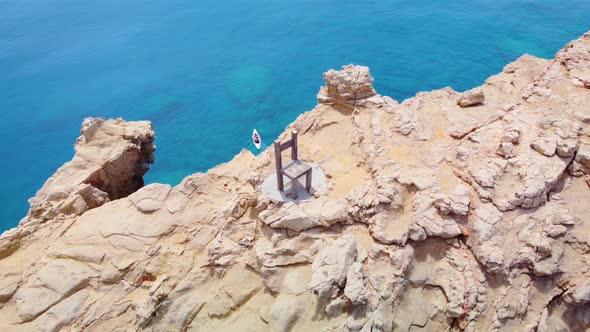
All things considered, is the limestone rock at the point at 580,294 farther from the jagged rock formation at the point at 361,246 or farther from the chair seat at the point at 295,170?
the chair seat at the point at 295,170

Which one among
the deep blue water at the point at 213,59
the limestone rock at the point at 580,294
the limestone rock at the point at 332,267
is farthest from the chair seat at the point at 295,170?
the deep blue water at the point at 213,59

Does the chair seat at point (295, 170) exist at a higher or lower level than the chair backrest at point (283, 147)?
lower

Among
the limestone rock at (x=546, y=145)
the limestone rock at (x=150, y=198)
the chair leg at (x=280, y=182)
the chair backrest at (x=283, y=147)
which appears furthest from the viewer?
the limestone rock at (x=150, y=198)

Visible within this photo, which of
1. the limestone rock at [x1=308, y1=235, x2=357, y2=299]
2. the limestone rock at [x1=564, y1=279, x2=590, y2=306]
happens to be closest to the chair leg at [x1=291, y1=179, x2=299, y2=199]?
the limestone rock at [x1=308, y1=235, x2=357, y2=299]

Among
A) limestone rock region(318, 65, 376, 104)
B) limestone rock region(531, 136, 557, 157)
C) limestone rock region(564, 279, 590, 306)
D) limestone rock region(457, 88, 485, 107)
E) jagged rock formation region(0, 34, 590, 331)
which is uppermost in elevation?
limestone rock region(318, 65, 376, 104)

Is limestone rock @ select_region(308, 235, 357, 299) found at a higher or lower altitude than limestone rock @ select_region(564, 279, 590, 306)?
higher

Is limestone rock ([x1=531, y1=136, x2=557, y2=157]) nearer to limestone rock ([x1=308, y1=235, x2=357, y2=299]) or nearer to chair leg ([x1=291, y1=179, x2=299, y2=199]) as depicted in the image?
limestone rock ([x1=308, y1=235, x2=357, y2=299])

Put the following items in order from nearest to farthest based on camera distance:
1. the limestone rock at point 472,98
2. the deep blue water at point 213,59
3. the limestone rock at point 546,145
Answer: the limestone rock at point 546,145 < the limestone rock at point 472,98 < the deep blue water at point 213,59

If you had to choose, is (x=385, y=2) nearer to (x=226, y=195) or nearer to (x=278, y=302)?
(x=226, y=195)
